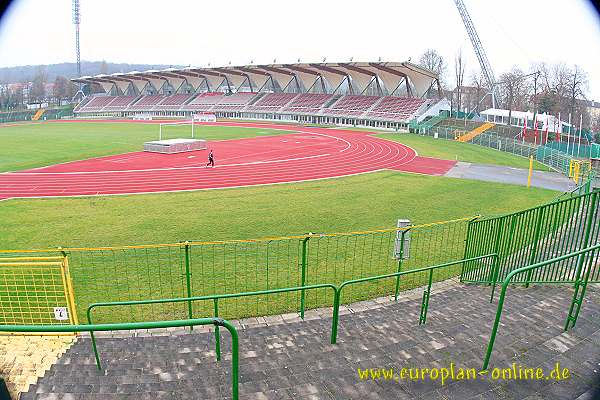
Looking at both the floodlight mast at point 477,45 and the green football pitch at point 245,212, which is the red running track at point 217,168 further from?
the floodlight mast at point 477,45

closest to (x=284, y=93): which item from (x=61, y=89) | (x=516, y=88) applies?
(x=516, y=88)

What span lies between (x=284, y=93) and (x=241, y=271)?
74.4 metres

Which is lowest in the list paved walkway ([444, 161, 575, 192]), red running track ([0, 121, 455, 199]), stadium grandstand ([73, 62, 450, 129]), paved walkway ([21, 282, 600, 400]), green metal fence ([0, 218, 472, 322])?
paved walkway ([444, 161, 575, 192])

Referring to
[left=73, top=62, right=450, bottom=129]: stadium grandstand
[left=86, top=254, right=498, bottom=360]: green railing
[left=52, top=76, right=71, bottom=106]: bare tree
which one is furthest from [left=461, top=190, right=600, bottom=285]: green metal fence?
[left=52, top=76, right=71, bottom=106]: bare tree

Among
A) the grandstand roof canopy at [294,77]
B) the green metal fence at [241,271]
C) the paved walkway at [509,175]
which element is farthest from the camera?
the grandstand roof canopy at [294,77]

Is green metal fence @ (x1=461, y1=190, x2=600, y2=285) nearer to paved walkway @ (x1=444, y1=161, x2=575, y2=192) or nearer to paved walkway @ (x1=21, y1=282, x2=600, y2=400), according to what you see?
paved walkway @ (x1=21, y1=282, x2=600, y2=400)

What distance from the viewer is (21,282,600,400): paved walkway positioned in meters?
5.18

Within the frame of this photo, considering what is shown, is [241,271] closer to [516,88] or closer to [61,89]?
[516,88]

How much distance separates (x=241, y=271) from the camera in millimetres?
10453

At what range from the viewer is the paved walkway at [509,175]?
2527 centimetres

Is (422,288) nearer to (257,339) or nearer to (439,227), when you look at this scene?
(257,339)

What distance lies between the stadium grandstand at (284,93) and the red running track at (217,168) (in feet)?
80.6

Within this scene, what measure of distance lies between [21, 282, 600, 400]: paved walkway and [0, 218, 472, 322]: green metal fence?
131 cm

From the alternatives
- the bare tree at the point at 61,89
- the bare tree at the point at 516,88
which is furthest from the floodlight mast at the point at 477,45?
the bare tree at the point at 61,89
